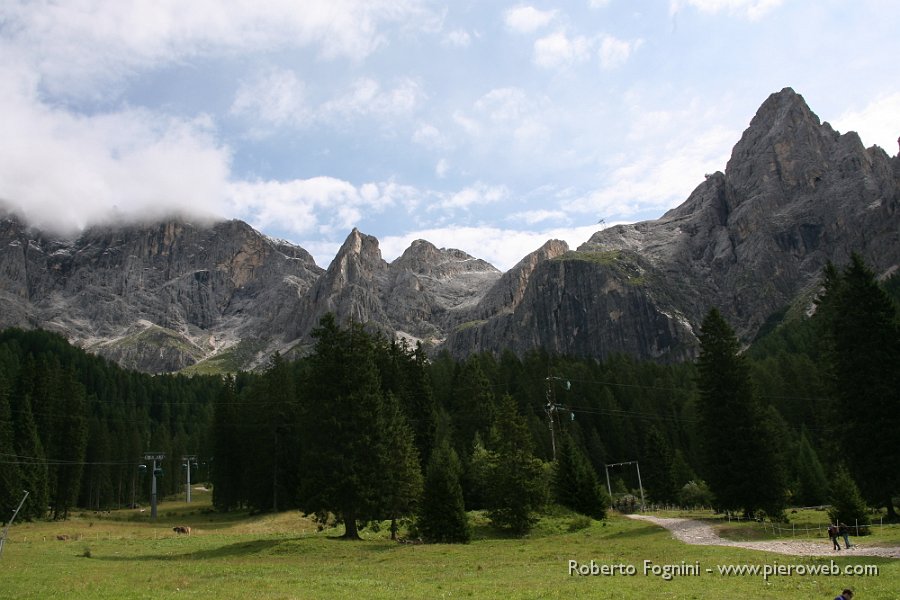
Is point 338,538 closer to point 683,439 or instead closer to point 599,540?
point 599,540

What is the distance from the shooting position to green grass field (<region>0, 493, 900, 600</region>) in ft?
63.9

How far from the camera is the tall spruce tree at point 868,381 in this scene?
3612cm

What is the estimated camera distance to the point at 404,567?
1101 inches

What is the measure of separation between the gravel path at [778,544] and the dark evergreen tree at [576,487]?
774 centimetres

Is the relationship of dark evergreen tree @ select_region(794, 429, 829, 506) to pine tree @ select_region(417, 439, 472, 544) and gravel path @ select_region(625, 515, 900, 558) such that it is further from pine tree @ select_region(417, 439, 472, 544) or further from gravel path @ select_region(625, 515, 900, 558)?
pine tree @ select_region(417, 439, 472, 544)

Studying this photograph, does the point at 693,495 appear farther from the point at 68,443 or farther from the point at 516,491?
the point at 68,443

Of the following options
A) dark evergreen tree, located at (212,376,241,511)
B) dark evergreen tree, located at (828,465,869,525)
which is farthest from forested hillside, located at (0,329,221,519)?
dark evergreen tree, located at (828,465,869,525)

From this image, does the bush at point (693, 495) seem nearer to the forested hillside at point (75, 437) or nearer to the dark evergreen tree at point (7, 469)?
the dark evergreen tree at point (7, 469)

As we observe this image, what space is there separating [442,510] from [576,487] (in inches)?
635

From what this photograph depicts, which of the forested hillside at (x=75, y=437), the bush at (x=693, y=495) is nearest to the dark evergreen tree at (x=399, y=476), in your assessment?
the forested hillside at (x=75, y=437)

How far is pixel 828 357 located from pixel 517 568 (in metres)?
26.1

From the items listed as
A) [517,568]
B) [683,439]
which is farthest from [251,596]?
[683,439]

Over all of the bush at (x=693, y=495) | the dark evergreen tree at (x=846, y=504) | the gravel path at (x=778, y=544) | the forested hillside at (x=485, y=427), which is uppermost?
the forested hillside at (x=485, y=427)

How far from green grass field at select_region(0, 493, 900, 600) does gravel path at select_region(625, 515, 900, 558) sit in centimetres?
142
